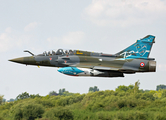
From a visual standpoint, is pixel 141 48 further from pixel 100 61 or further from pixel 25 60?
pixel 25 60

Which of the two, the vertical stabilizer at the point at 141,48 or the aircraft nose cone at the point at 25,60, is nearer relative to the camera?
the vertical stabilizer at the point at 141,48

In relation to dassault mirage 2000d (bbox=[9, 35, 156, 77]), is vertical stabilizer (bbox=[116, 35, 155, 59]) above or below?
above

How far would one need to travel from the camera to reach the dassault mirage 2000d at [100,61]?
2514cm

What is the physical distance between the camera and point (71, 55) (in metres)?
26.7

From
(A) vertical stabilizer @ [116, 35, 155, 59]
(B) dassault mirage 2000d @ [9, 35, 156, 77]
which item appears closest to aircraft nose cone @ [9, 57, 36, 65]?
(B) dassault mirage 2000d @ [9, 35, 156, 77]

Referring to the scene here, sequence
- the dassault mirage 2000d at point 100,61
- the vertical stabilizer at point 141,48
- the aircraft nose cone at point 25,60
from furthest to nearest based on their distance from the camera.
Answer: the aircraft nose cone at point 25,60
the vertical stabilizer at point 141,48
the dassault mirage 2000d at point 100,61

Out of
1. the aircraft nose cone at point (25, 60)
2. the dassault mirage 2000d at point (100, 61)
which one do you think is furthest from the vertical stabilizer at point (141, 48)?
the aircraft nose cone at point (25, 60)

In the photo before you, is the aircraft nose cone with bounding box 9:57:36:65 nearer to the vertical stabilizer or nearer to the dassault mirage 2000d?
the dassault mirage 2000d

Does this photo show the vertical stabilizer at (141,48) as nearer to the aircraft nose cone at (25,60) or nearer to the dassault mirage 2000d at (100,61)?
the dassault mirage 2000d at (100,61)

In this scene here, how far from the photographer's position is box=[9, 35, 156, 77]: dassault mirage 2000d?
25141 mm

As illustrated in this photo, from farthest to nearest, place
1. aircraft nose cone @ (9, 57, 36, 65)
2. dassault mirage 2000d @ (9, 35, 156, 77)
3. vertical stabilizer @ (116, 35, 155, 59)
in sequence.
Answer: aircraft nose cone @ (9, 57, 36, 65)
vertical stabilizer @ (116, 35, 155, 59)
dassault mirage 2000d @ (9, 35, 156, 77)

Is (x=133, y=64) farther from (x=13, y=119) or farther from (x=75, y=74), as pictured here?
(x=13, y=119)

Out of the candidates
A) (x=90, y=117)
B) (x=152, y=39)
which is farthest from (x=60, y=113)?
(x=152, y=39)

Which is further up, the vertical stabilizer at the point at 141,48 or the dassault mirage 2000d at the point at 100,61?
the vertical stabilizer at the point at 141,48
